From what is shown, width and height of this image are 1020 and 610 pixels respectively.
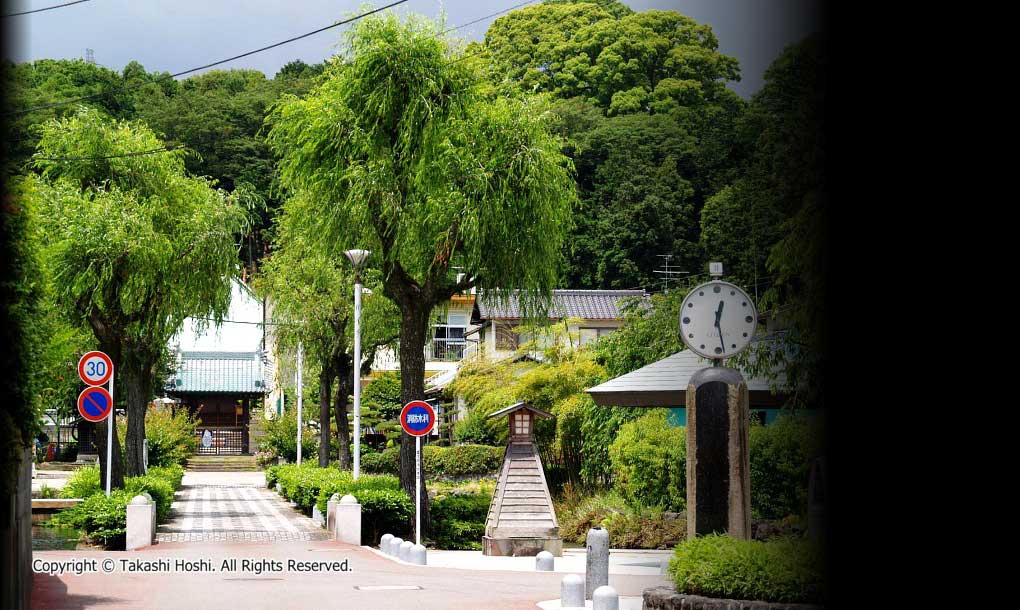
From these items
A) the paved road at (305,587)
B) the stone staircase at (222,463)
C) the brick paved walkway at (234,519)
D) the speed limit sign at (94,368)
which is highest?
the speed limit sign at (94,368)

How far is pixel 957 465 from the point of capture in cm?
583

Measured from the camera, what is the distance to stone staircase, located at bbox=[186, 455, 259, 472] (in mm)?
56031

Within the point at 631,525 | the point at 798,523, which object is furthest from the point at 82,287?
the point at 798,523

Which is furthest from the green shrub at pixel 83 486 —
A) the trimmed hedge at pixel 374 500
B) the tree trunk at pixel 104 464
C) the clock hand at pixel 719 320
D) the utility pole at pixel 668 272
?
the utility pole at pixel 668 272

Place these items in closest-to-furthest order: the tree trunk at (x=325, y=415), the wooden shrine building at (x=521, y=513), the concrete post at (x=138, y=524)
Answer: the concrete post at (x=138, y=524) → the wooden shrine building at (x=521, y=513) → the tree trunk at (x=325, y=415)

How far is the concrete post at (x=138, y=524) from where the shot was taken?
20047 mm

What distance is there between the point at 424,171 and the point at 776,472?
9.13 metres

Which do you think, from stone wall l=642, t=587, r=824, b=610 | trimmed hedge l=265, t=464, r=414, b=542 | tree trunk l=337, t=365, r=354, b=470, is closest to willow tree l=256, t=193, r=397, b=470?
tree trunk l=337, t=365, r=354, b=470

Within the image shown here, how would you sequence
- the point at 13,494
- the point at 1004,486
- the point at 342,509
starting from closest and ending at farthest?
1. the point at 1004,486
2. the point at 13,494
3. the point at 342,509

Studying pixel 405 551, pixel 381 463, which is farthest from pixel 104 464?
pixel 381 463

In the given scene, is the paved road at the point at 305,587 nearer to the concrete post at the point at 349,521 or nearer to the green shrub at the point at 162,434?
the concrete post at the point at 349,521

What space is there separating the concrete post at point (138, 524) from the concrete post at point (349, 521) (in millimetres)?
3755

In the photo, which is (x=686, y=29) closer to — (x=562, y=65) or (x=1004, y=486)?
(x=562, y=65)

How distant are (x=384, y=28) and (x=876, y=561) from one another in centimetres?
1896
